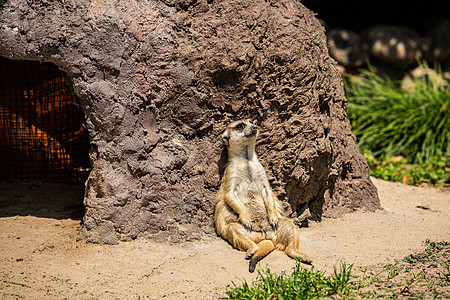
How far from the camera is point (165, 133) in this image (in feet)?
11.3

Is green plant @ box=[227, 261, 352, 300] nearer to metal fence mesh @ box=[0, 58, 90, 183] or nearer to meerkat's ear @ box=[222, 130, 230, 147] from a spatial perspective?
meerkat's ear @ box=[222, 130, 230, 147]

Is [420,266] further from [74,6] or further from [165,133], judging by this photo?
[74,6]

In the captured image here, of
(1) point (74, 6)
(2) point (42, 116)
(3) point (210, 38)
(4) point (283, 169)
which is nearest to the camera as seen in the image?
(1) point (74, 6)

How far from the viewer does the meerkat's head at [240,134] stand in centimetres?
337

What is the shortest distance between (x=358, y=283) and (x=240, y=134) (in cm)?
136

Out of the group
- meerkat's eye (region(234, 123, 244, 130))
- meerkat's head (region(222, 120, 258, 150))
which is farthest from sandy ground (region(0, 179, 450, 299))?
meerkat's eye (region(234, 123, 244, 130))

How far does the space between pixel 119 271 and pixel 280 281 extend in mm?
1057

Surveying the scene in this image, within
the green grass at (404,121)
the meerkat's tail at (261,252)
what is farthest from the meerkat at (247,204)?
the green grass at (404,121)

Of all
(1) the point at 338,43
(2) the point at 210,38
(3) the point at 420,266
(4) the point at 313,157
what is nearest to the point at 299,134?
(4) the point at 313,157

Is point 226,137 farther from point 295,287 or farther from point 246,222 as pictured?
point 295,287

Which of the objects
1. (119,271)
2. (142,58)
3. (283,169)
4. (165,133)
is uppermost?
(142,58)

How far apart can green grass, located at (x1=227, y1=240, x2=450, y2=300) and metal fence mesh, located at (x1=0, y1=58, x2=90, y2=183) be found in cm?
253

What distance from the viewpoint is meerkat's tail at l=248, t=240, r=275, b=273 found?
9.57ft

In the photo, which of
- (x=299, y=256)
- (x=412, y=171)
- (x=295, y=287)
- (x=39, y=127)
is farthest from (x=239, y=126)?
(x=412, y=171)
